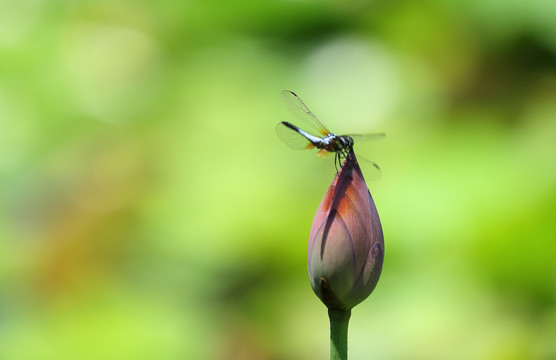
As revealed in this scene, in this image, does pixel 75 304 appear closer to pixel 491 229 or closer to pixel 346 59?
pixel 491 229

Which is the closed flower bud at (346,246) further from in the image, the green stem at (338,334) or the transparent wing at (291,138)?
the transparent wing at (291,138)

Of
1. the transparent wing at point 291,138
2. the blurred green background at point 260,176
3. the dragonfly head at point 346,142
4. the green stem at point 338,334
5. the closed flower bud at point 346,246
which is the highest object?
the blurred green background at point 260,176

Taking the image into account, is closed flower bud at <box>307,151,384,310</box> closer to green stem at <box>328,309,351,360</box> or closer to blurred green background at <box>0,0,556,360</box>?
green stem at <box>328,309,351,360</box>

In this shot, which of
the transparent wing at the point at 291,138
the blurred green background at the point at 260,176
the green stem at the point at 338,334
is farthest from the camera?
the blurred green background at the point at 260,176

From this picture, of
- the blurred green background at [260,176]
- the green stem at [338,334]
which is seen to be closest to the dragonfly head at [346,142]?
the green stem at [338,334]

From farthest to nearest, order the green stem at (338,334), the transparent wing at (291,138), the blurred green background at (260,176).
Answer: the blurred green background at (260,176), the transparent wing at (291,138), the green stem at (338,334)

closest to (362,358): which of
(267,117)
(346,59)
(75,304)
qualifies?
(75,304)

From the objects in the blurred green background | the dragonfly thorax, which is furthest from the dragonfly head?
the blurred green background
